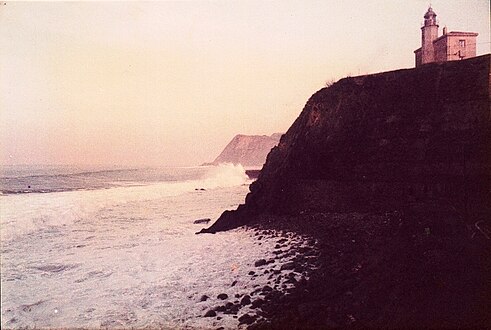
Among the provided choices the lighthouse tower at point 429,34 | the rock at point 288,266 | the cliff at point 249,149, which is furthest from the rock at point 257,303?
the cliff at point 249,149

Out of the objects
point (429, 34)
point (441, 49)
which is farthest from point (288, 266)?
point (429, 34)

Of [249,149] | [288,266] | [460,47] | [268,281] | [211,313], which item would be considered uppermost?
[460,47]

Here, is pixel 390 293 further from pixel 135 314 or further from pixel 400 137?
pixel 400 137

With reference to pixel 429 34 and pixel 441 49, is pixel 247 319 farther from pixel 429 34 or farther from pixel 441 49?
pixel 429 34

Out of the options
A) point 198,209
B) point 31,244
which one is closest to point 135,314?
point 31,244

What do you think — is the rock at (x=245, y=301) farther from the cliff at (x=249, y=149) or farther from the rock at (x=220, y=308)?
the cliff at (x=249, y=149)
